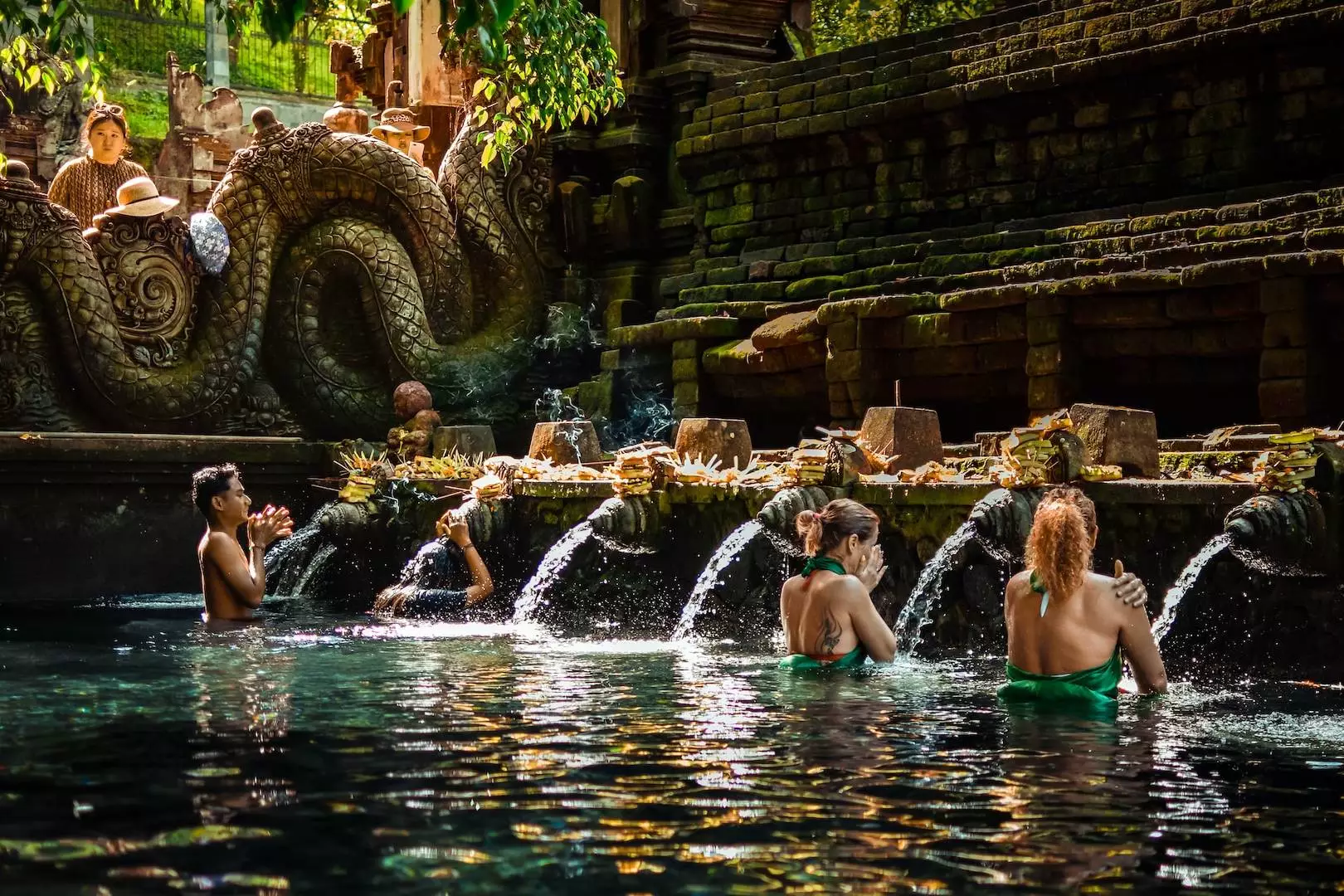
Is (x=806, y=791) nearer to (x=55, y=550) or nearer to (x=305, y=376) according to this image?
(x=55, y=550)

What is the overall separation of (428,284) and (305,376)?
1.62 metres

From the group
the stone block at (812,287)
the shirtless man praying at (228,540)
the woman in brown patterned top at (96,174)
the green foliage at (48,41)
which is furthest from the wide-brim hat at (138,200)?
the shirtless man praying at (228,540)

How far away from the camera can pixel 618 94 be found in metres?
11.7

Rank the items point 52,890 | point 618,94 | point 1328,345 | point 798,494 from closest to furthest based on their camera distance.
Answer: point 52,890 → point 798,494 → point 1328,345 → point 618,94

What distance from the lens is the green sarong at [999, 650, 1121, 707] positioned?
21.8ft

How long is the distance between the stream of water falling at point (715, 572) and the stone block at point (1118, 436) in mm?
1970

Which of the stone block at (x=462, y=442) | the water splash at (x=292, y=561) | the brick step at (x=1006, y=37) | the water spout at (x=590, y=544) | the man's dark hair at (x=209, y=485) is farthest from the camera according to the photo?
the stone block at (x=462, y=442)

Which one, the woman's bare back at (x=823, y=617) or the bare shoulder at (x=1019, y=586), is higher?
the bare shoulder at (x=1019, y=586)

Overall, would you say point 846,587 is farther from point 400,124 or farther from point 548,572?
point 400,124

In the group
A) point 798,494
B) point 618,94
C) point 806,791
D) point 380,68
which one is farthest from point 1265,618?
point 380,68

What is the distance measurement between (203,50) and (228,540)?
93.1ft

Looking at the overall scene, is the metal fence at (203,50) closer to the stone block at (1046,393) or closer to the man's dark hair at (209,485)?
the stone block at (1046,393)

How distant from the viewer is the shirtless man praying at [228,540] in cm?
948

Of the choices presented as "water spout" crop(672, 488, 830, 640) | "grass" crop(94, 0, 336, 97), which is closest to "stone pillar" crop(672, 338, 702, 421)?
"water spout" crop(672, 488, 830, 640)
